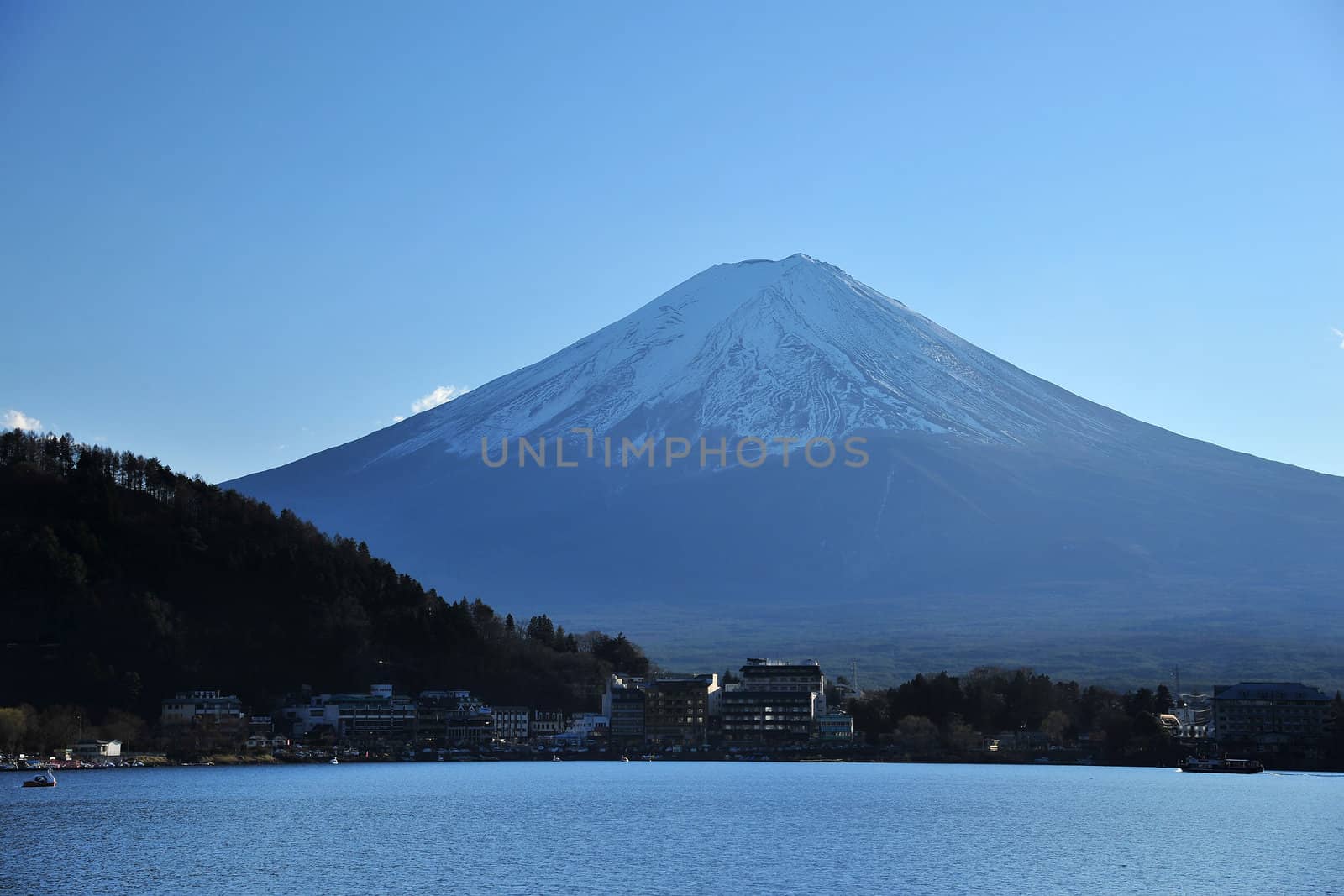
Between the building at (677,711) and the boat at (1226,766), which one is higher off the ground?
the building at (677,711)

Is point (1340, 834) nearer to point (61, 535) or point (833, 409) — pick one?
point (61, 535)

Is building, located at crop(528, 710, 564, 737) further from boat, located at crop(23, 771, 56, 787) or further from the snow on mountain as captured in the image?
the snow on mountain

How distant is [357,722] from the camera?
266 feet

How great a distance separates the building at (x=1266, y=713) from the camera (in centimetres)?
7769

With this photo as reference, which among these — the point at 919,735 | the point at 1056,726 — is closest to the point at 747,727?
the point at 919,735

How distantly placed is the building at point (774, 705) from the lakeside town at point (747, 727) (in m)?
0.08

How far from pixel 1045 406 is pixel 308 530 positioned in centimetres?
11448

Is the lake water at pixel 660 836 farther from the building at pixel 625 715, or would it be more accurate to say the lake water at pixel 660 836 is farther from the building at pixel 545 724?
the building at pixel 625 715

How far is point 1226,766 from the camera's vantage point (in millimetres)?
72438

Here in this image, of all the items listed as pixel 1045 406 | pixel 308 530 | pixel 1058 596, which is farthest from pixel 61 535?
pixel 1045 406

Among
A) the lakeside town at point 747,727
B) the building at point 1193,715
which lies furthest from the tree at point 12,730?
the building at point 1193,715

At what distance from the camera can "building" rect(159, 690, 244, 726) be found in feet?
240

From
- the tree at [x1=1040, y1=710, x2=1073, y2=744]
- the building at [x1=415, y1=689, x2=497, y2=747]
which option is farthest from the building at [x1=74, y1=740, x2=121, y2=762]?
the tree at [x1=1040, y1=710, x2=1073, y2=744]

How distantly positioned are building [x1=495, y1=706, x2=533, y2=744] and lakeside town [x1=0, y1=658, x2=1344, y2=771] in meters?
0.09
